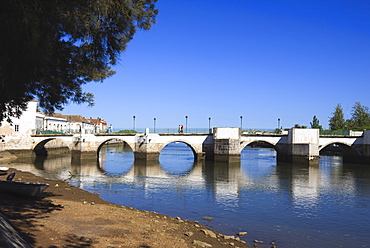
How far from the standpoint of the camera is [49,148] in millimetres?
57219

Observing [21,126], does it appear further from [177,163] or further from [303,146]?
[303,146]

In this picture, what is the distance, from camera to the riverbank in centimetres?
907

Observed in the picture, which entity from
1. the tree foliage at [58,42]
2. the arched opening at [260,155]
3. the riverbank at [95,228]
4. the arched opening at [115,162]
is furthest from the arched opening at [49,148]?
the tree foliage at [58,42]

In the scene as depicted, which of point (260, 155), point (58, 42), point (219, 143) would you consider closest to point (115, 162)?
point (219, 143)

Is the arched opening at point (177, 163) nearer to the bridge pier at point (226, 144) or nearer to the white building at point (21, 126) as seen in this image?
the bridge pier at point (226, 144)

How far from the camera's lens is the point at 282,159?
48.5 metres

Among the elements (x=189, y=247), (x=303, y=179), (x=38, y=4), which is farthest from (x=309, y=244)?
(x=303, y=179)

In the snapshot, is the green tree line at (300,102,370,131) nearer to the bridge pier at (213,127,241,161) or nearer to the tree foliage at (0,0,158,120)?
the bridge pier at (213,127,241,161)

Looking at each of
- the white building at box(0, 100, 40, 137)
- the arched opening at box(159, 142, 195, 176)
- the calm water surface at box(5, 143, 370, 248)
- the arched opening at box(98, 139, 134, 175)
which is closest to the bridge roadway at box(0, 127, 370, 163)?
the white building at box(0, 100, 40, 137)

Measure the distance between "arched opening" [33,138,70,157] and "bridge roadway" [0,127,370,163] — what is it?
236 centimetres

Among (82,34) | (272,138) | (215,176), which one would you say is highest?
(82,34)

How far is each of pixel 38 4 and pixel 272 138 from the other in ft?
149

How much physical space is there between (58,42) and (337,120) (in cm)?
8244

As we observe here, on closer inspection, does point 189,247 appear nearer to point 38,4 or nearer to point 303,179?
point 38,4
